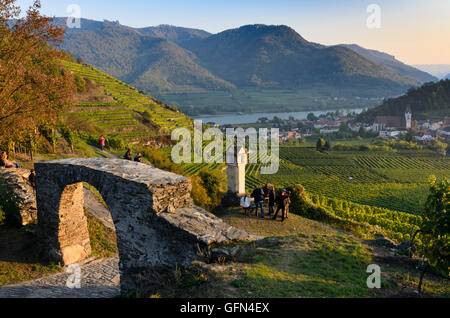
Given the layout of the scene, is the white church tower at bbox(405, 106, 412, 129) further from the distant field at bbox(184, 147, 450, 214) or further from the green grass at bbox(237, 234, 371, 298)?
the green grass at bbox(237, 234, 371, 298)

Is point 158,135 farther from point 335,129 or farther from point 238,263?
point 335,129

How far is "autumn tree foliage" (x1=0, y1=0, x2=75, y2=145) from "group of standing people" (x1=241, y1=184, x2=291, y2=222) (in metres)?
9.67

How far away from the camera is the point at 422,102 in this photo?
113m

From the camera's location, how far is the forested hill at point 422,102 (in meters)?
109

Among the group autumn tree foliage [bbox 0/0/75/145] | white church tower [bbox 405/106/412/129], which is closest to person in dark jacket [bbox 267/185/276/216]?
autumn tree foliage [bbox 0/0/75/145]

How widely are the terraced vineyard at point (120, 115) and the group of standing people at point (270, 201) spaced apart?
28023mm

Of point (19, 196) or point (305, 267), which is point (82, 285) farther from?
point (305, 267)

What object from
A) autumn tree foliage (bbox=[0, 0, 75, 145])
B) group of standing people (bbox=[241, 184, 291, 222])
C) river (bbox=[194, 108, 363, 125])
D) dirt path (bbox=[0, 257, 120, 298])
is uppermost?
river (bbox=[194, 108, 363, 125])

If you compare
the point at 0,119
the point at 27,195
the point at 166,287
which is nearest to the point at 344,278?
the point at 166,287

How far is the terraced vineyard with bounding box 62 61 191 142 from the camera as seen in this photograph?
127ft

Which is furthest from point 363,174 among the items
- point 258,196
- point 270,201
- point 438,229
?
point 438,229

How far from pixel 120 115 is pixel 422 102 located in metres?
115

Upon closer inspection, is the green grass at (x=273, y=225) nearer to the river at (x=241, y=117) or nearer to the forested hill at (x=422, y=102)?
the forested hill at (x=422, y=102)
